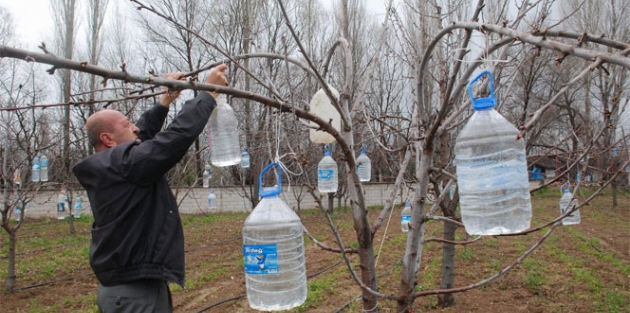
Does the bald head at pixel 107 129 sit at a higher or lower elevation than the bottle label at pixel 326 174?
higher

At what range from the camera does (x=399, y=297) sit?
2297 mm

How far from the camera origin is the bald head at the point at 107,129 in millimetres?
2474

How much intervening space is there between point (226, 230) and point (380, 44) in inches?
446

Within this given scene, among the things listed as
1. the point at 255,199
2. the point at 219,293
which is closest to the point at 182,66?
the point at 255,199

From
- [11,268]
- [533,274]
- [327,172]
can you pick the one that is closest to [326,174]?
[327,172]

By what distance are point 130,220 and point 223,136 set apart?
735mm

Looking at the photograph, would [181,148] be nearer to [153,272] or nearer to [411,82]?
[153,272]

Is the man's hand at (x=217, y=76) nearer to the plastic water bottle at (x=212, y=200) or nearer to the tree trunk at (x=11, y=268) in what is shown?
the tree trunk at (x=11, y=268)

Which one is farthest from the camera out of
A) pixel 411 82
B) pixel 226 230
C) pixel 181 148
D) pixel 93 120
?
pixel 226 230

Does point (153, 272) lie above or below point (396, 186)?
below

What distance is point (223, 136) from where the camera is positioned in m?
2.68

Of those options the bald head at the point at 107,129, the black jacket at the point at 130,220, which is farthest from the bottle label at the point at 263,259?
the bald head at the point at 107,129

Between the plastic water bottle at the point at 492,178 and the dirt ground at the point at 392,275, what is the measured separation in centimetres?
175

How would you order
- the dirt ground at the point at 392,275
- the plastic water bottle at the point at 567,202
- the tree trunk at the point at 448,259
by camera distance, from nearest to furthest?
the plastic water bottle at the point at 567,202 < the tree trunk at the point at 448,259 < the dirt ground at the point at 392,275
